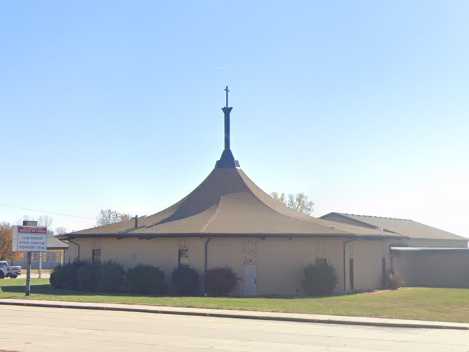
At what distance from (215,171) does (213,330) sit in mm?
24741

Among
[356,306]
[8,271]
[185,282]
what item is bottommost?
[8,271]

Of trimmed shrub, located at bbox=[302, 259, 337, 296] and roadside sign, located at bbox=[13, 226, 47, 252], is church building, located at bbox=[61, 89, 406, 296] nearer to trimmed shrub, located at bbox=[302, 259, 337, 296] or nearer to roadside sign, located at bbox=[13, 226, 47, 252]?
trimmed shrub, located at bbox=[302, 259, 337, 296]

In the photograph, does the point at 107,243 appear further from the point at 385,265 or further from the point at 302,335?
the point at 302,335

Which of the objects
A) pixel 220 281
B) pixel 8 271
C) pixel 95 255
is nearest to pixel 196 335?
pixel 220 281

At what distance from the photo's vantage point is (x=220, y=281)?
109 feet

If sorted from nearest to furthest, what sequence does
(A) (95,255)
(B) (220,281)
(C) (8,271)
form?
(B) (220,281), (A) (95,255), (C) (8,271)

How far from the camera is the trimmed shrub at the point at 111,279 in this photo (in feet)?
115

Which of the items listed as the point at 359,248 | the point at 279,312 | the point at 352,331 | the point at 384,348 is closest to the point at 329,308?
the point at 279,312

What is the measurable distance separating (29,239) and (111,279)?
476cm

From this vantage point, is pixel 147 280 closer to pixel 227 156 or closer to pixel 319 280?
pixel 319 280

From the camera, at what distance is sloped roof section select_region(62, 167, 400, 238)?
3441 cm

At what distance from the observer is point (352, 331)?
58.7ft

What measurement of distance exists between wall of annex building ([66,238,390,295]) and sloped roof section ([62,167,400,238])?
2.33ft

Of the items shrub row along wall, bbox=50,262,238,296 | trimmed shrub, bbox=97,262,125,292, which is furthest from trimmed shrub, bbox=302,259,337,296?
trimmed shrub, bbox=97,262,125,292
